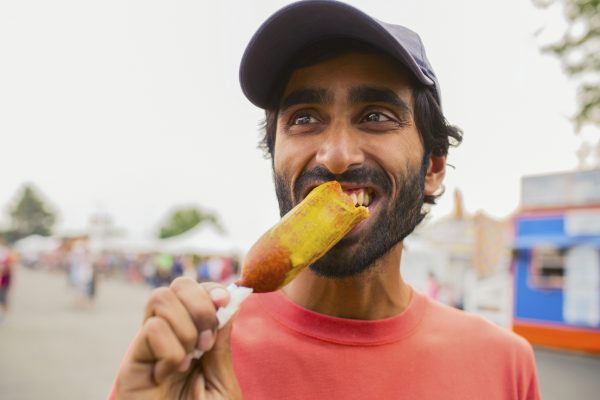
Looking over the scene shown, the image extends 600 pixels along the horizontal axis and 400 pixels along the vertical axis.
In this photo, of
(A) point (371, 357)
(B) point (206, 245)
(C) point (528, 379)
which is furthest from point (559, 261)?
(B) point (206, 245)

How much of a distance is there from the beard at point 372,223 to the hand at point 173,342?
644 millimetres

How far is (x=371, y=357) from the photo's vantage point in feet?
5.86

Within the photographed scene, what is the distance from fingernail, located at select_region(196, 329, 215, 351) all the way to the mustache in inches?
30.0

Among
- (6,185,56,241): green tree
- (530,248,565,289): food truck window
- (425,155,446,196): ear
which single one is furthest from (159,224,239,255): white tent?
(6,185,56,241): green tree

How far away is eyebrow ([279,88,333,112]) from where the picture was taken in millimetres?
1850

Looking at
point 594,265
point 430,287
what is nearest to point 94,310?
point 430,287

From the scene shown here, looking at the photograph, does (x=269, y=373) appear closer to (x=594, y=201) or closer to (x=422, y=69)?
(x=422, y=69)

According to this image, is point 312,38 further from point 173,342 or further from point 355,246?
point 173,342

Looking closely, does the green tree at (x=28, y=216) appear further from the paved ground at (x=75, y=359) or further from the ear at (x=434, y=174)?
the ear at (x=434, y=174)

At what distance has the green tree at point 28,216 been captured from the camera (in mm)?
105438

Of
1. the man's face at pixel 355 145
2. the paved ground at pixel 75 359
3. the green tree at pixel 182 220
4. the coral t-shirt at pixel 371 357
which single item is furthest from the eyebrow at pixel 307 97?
the green tree at pixel 182 220

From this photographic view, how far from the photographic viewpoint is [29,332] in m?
11.4

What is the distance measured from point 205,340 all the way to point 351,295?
86cm

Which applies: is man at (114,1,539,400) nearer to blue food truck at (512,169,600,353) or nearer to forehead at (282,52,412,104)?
forehead at (282,52,412,104)
